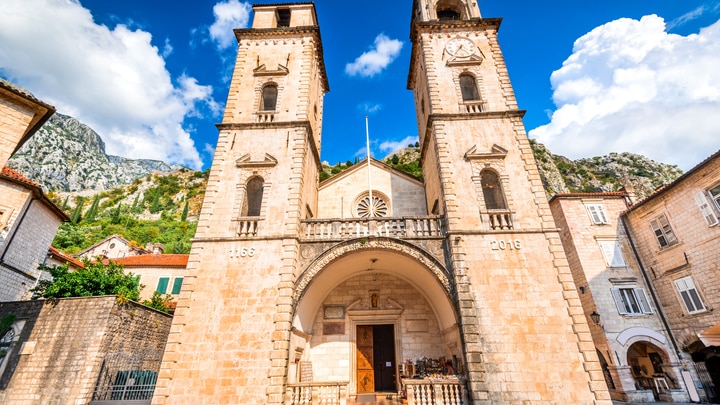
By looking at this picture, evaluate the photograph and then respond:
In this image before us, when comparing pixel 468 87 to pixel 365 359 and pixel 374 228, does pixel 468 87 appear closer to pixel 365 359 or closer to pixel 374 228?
pixel 374 228

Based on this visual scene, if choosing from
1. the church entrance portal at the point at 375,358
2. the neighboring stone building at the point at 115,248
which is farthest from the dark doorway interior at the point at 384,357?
the neighboring stone building at the point at 115,248

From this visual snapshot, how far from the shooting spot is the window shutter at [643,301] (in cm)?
1525

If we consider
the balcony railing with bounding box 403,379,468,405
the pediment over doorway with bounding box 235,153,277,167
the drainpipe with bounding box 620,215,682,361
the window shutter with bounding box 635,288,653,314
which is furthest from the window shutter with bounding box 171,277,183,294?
the drainpipe with bounding box 620,215,682,361

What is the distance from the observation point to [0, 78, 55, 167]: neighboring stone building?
671cm

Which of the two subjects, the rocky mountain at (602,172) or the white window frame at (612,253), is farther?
the rocky mountain at (602,172)

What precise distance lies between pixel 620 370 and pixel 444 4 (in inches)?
846

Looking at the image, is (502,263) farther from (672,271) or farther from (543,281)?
(672,271)

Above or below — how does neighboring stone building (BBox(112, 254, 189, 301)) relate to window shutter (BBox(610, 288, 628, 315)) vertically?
above

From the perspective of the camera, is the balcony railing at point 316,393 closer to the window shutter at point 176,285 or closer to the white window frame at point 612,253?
the white window frame at point 612,253

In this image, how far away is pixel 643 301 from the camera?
15.4m

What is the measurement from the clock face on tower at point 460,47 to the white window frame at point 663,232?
12.6 m

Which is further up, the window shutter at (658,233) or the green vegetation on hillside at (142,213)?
the green vegetation on hillside at (142,213)

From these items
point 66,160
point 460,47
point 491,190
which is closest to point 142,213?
point 66,160

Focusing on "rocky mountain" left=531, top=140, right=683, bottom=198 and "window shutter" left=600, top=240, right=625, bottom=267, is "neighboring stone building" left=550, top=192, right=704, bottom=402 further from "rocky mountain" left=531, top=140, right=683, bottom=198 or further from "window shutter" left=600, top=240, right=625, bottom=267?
"rocky mountain" left=531, top=140, right=683, bottom=198
